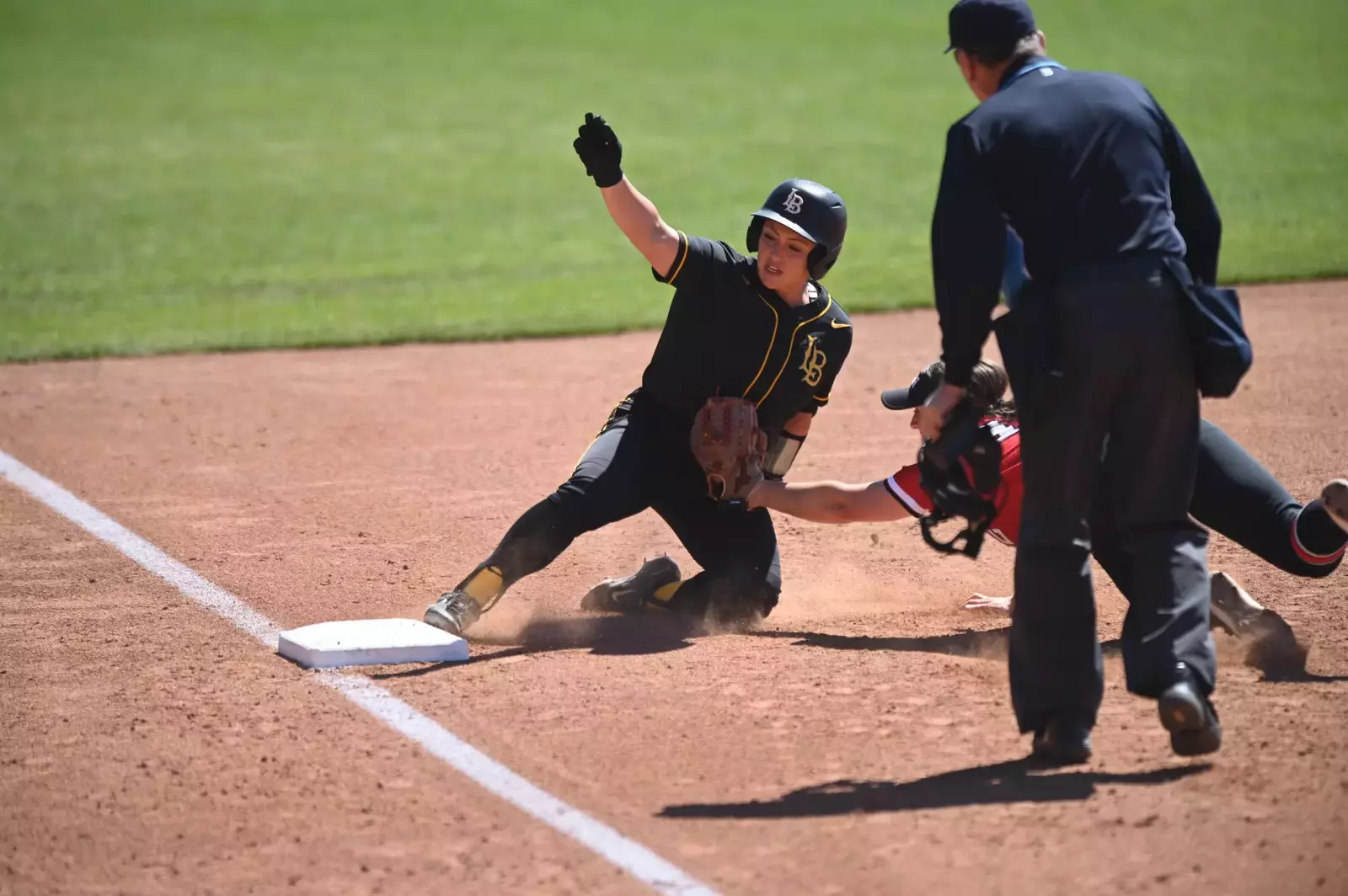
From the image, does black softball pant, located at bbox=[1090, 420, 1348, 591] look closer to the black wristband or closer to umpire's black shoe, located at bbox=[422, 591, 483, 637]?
the black wristband

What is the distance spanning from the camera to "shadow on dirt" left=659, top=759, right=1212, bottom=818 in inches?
158

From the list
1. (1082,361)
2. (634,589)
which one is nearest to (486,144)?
(634,589)

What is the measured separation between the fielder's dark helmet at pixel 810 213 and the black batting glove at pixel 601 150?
51 cm

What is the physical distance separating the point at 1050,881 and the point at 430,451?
531cm

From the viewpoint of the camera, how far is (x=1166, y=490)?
4219 millimetres

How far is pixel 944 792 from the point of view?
4102 millimetres

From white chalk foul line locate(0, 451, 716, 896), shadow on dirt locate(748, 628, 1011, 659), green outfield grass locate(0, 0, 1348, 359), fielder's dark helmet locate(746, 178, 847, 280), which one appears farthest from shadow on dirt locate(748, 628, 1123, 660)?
green outfield grass locate(0, 0, 1348, 359)

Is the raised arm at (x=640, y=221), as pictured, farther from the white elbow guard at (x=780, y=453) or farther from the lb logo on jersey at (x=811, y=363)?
the white elbow guard at (x=780, y=453)

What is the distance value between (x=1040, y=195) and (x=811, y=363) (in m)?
1.72

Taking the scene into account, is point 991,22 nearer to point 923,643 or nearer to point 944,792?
point 944,792

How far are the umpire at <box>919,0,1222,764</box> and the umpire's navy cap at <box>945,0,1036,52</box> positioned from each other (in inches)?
1.2

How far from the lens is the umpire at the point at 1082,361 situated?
407cm

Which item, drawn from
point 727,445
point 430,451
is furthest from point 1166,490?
point 430,451

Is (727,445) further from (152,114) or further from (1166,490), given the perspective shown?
(152,114)
